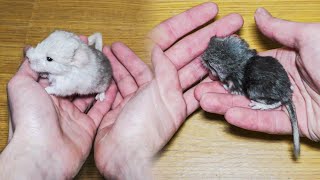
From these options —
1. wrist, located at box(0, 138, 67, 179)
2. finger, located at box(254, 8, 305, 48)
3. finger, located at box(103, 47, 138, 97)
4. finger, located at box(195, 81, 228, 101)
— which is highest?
finger, located at box(254, 8, 305, 48)

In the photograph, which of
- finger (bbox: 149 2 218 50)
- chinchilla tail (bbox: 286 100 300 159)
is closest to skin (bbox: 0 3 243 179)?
finger (bbox: 149 2 218 50)

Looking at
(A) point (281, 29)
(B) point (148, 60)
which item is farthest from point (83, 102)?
(A) point (281, 29)

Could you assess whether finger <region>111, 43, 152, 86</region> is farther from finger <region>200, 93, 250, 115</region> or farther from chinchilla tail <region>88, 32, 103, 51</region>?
finger <region>200, 93, 250, 115</region>

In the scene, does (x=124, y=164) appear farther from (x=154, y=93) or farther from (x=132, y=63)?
(x=132, y=63)

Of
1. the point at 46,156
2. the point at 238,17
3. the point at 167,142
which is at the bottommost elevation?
the point at 167,142

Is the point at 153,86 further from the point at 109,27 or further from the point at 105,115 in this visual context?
the point at 109,27

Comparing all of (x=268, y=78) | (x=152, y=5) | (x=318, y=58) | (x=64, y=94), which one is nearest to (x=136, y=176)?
(x=64, y=94)

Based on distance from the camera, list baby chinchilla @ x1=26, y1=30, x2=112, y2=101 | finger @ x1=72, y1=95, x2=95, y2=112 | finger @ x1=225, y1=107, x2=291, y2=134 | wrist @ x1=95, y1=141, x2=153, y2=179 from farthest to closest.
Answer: finger @ x1=72, y1=95, x2=95, y2=112, finger @ x1=225, y1=107, x2=291, y2=134, baby chinchilla @ x1=26, y1=30, x2=112, y2=101, wrist @ x1=95, y1=141, x2=153, y2=179
